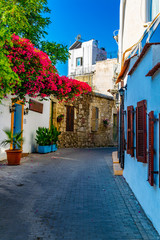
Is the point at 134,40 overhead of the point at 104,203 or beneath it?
overhead

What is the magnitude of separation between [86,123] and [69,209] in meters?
13.9

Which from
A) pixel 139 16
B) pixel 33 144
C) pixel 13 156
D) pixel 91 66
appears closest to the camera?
pixel 139 16

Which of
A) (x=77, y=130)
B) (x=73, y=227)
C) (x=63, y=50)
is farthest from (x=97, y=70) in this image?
(x=73, y=227)

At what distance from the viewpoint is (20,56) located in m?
8.29

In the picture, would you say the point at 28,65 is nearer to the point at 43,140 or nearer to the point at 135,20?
the point at 135,20

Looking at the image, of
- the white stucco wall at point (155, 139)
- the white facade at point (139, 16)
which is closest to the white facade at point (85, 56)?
the white facade at point (139, 16)

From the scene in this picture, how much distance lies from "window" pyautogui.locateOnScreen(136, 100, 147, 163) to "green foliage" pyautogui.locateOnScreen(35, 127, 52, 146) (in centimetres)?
811

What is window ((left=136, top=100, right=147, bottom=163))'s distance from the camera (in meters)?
4.44

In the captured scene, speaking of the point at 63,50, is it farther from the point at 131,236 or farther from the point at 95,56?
the point at 95,56

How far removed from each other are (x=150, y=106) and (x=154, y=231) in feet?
6.33

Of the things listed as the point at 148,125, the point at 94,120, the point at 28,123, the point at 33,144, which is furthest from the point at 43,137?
the point at 148,125

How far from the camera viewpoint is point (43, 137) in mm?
12547

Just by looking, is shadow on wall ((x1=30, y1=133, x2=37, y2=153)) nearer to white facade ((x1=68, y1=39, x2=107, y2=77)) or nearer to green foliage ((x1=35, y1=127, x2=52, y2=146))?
green foliage ((x1=35, y1=127, x2=52, y2=146))

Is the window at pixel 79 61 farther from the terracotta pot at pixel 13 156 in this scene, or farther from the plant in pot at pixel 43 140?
the terracotta pot at pixel 13 156
